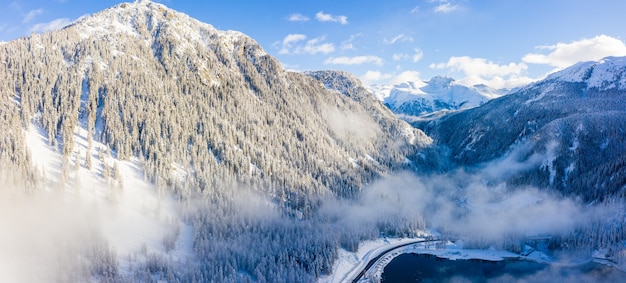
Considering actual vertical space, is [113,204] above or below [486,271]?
above

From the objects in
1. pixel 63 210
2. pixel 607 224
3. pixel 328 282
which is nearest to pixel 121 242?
pixel 63 210

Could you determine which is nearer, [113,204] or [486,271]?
[113,204]

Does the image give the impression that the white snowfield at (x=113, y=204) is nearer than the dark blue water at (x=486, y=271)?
Yes

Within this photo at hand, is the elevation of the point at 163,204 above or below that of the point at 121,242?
above

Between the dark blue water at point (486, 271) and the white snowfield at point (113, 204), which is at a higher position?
the white snowfield at point (113, 204)

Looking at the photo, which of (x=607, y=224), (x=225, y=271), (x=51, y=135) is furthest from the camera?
(x=607, y=224)

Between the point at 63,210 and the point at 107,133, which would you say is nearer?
the point at 63,210

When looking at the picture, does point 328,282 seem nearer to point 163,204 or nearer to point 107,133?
point 163,204

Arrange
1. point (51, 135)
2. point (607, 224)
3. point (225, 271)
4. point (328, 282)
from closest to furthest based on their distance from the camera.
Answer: point (225, 271) → point (328, 282) → point (51, 135) → point (607, 224)
